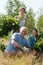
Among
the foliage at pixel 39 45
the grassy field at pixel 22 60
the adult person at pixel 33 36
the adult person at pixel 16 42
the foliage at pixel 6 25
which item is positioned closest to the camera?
the grassy field at pixel 22 60

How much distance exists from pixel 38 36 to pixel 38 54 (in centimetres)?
92

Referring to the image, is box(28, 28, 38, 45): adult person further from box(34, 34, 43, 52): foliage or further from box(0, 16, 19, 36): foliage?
box(0, 16, 19, 36): foliage

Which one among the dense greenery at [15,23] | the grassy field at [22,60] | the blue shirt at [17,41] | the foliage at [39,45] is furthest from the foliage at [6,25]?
the grassy field at [22,60]

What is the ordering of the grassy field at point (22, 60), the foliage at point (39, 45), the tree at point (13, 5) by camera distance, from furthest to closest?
the tree at point (13, 5), the foliage at point (39, 45), the grassy field at point (22, 60)

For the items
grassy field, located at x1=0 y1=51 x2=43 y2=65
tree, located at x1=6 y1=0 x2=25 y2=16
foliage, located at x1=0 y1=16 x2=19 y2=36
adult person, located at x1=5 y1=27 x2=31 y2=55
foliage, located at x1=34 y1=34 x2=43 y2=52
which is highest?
tree, located at x1=6 y1=0 x2=25 y2=16

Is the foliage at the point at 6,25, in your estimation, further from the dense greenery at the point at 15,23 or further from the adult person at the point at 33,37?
the adult person at the point at 33,37

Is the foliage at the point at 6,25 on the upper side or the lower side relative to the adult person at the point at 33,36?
upper

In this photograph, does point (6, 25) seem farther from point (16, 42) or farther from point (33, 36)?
point (16, 42)

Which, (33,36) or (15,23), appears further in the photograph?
(15,23)

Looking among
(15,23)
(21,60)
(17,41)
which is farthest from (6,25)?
(21,60)

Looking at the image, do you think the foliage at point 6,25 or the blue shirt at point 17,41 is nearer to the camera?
the blue shirt at point 17,41

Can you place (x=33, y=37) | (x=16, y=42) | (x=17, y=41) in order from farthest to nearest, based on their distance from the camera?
(x=33, y=37), (x=17, y=41), (x=16, y=42)

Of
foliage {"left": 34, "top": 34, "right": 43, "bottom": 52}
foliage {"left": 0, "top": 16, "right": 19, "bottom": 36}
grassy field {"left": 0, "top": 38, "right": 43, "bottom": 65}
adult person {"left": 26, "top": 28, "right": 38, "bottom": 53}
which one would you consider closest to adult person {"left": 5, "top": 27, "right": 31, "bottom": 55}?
grassy field {"left": 0, "top": 38, "right": 43, "bottom": 65}

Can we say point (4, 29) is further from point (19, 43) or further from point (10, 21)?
point (19, 43)
